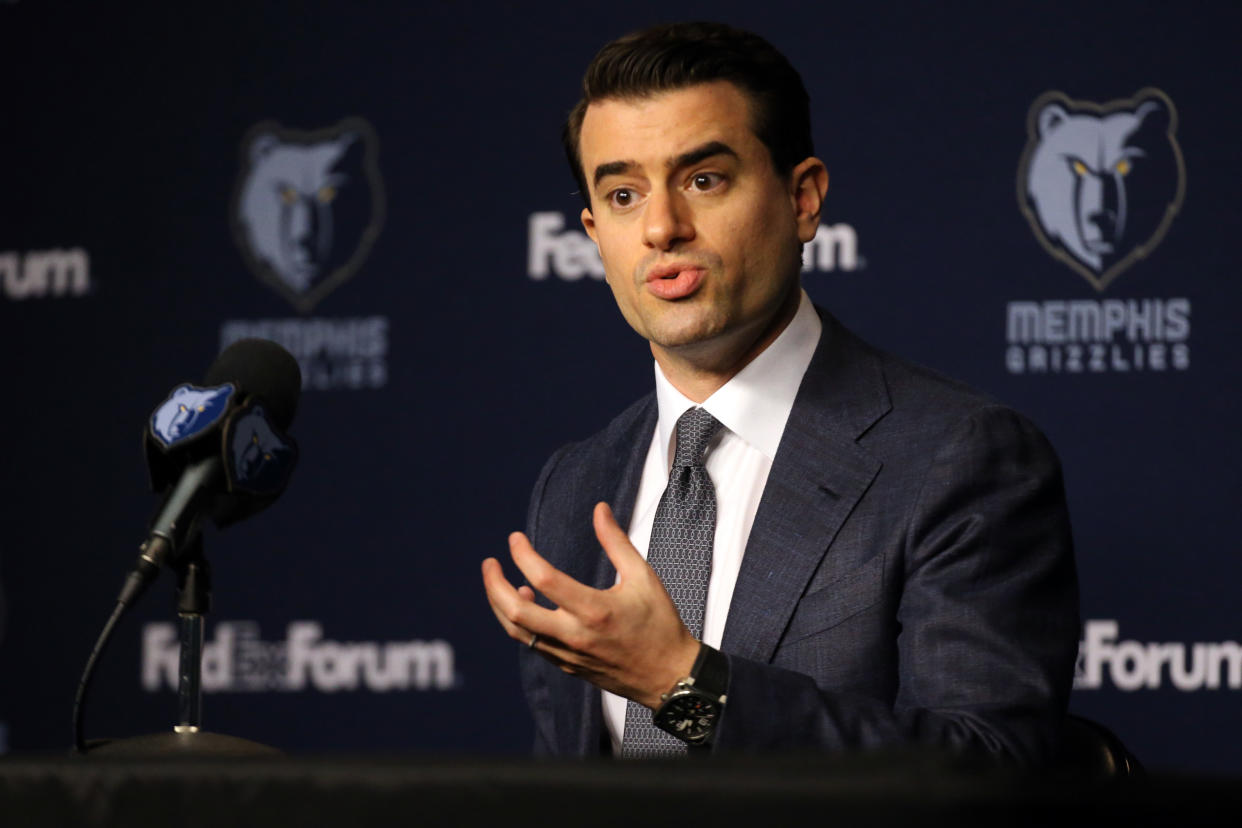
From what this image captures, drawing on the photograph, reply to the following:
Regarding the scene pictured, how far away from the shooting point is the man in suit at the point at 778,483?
153cm

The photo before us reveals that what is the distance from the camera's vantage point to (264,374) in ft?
4.12

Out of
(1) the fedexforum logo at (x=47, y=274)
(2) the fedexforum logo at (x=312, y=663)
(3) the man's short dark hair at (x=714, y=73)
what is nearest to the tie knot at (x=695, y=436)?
(3) the man's short dark hair at (x=714, y=73)

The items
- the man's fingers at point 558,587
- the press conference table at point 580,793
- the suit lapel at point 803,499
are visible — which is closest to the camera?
the press conference table at point 580,793

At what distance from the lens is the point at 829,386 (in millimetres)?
1804

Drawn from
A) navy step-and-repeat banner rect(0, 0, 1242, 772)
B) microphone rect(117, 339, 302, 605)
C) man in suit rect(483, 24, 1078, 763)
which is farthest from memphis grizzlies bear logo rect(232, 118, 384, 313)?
microphone rect(117, 339, 302, 605)

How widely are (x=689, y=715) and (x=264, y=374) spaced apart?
0.51 meters

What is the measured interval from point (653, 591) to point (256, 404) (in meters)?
0.39

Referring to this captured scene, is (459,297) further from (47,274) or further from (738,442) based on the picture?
(738,442)

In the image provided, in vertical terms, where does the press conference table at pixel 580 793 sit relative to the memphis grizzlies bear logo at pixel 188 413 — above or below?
below

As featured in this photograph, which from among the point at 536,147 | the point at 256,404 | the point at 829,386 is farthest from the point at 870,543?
the point at 536,147

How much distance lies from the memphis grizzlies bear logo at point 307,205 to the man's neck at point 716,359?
54.2 inches

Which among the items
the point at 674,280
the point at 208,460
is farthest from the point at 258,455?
the point at 674,280

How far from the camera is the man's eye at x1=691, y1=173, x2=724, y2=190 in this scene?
179 cm

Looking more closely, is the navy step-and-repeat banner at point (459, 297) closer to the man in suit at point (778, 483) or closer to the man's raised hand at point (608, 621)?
the man in suit at point (778, 483)
